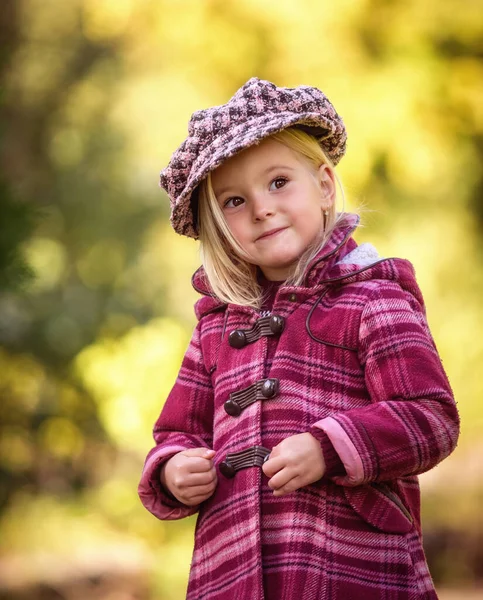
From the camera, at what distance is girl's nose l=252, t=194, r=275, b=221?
1774 mm

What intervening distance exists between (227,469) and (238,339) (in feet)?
0.84

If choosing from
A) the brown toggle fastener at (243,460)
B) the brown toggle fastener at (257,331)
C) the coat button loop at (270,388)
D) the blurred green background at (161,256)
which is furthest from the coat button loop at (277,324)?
the blurred green background at (161,256)

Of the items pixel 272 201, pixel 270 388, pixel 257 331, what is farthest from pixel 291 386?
pixel 272 201

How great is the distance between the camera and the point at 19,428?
18.9 feet

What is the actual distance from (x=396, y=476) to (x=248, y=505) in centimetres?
29

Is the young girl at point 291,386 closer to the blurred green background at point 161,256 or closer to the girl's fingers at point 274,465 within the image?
the girl's fingers at point 274,465

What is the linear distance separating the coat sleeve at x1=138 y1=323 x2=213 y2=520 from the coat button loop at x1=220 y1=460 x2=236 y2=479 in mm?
118

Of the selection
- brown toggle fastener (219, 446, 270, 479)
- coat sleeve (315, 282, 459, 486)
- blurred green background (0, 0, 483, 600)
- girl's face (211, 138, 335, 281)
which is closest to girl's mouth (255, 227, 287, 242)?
girl's face (211, 138, 335, 281)

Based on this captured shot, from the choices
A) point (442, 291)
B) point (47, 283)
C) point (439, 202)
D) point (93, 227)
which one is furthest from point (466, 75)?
point (47, 283)

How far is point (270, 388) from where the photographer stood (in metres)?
1.69

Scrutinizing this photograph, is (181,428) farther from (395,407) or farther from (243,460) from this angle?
(395,407)

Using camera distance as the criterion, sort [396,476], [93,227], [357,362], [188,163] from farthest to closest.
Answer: [93,227]
[188,163]
[357,362]
[396,476]

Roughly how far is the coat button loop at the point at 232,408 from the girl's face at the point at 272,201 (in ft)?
0.95

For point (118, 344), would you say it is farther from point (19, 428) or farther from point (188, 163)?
point (188, 163)
